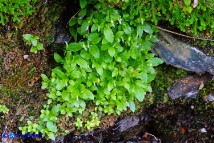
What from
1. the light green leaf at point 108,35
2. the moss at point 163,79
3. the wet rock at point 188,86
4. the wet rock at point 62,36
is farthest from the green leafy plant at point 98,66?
the wet rock at point 188,86

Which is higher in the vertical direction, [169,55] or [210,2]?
[210,2]

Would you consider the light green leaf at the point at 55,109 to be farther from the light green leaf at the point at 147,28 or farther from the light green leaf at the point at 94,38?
the light green leaf at the point at 147,28

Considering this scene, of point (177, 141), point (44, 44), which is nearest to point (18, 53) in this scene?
point (44, 44)

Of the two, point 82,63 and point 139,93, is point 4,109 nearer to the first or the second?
point 82,63

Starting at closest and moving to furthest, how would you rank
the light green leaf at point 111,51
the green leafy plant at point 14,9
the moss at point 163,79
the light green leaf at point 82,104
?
the green leafy plant at point 14,9 → the light green leaf at point 111,51 → the light green leaf at point 82,104 → the moss at point 163,79

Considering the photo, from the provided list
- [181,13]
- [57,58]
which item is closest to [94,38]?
[57,58]

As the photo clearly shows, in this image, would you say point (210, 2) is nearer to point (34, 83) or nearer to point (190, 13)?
point (190, 13)

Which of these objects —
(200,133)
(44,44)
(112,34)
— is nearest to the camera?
(112,34)
